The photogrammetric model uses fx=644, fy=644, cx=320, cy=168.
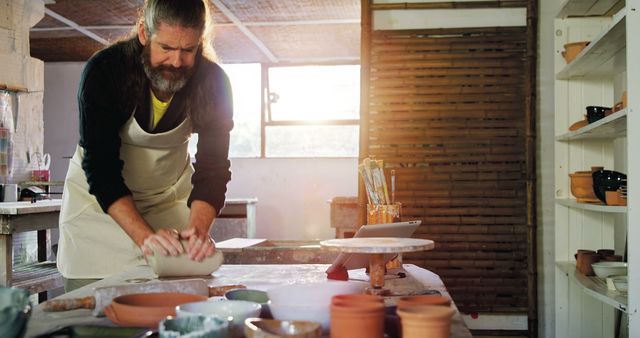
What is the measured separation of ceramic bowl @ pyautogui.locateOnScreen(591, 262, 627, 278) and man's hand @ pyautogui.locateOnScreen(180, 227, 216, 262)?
1848 millimetres

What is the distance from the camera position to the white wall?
25.3 ft

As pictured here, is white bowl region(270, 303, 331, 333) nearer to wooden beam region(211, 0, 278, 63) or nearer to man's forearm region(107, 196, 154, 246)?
man's forearm region(107, 196, 154, 246)

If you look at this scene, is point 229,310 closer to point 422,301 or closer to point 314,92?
point 422,301

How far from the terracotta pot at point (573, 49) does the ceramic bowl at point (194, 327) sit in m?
2.80

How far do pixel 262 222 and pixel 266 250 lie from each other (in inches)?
148

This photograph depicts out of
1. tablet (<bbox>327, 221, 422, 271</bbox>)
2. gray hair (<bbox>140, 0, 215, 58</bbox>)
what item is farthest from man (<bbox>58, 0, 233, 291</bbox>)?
tablet (<bbox>327, 221, 422, 271</bbox>)

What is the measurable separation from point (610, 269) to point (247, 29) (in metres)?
4.26

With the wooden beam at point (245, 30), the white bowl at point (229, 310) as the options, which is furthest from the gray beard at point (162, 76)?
the wooden beam at point (245, 30)

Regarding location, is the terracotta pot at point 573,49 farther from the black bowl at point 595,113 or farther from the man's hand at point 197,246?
the man's hand at point 197,246

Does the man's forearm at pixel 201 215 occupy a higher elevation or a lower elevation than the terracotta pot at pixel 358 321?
higher

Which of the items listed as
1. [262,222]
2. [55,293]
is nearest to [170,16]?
[55,293]

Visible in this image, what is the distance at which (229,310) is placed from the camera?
1186mm

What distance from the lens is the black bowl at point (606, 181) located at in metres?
2.79

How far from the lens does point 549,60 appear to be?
3.66m
